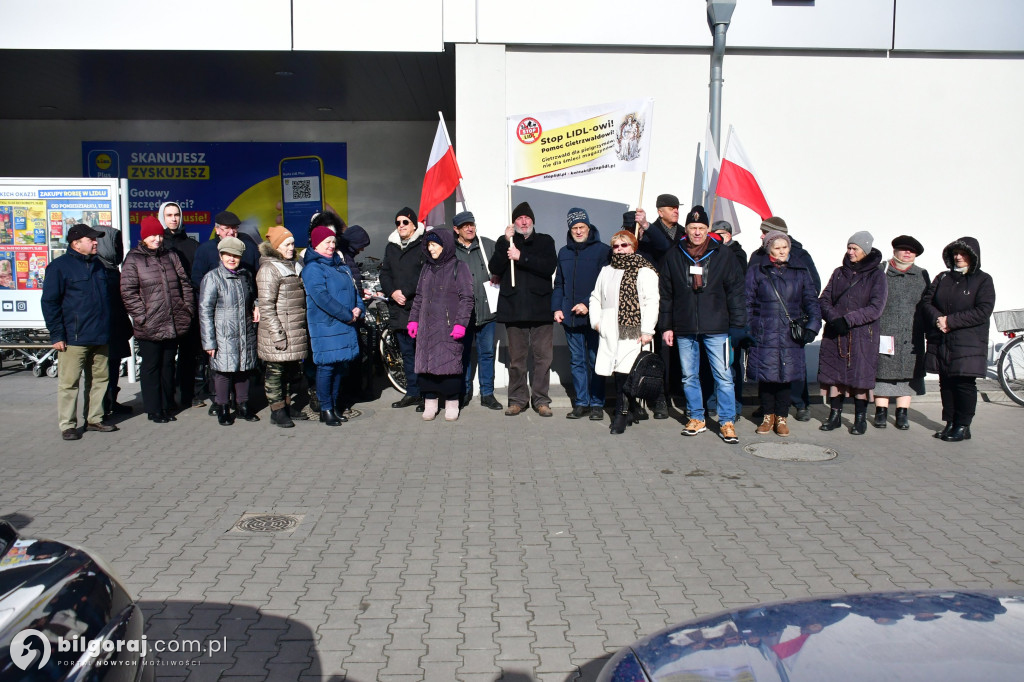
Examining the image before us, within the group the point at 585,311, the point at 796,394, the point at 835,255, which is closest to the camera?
the point at 585,311

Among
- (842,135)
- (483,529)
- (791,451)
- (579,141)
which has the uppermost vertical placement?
(842,135)

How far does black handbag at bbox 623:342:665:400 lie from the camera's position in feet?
26.5

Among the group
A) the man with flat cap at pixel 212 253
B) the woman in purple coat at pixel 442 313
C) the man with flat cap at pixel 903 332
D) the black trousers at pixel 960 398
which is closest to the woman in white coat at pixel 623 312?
the woman in purple coat at pixel 442 313

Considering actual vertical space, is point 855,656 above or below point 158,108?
below

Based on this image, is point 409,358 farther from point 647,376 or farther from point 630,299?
point 647,376

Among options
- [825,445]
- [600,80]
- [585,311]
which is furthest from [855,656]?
[600,80]

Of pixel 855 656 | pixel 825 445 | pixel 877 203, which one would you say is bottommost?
pixel 825 445

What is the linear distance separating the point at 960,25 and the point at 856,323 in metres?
4.52

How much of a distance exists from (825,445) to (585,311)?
254 centimetres

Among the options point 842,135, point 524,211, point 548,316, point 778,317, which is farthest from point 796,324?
point 842,135

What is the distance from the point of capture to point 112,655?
2564 millimetres

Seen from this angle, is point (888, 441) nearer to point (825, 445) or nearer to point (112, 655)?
point (825, 445)

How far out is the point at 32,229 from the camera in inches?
414

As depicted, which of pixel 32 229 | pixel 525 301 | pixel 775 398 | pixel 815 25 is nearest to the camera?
pixel 775 398
